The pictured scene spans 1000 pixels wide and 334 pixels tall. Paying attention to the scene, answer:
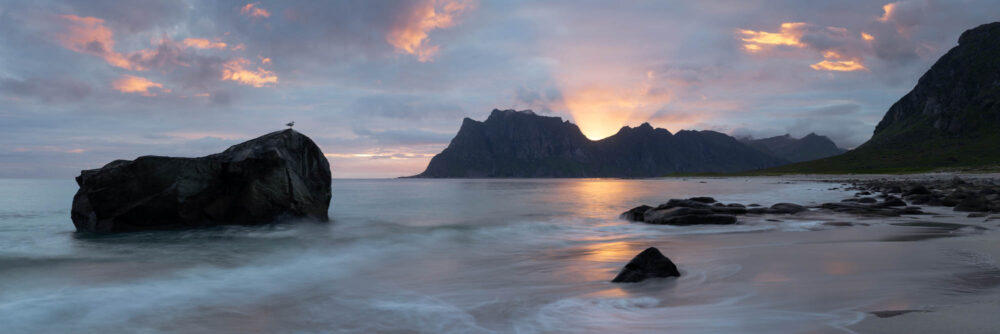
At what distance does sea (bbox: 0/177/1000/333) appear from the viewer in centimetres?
614

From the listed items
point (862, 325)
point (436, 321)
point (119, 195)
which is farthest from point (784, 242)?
point (119, 195)

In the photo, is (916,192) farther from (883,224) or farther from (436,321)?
(436,321)

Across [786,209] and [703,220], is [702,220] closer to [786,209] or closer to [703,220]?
[703,220]

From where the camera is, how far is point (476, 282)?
9078 millimetres

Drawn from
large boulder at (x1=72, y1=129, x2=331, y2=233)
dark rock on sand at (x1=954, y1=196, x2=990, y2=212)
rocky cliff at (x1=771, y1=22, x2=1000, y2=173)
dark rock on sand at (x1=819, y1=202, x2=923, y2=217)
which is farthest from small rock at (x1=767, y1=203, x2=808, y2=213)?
rocky cliff at (x1=771, y1=22, x2=1000, y2=173)

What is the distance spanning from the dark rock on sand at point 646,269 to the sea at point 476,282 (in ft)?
0.60

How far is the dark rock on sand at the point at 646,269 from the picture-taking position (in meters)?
7.81

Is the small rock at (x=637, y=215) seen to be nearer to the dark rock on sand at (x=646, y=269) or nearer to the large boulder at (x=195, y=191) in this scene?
the dark rock on sand at (x=646, y=269)

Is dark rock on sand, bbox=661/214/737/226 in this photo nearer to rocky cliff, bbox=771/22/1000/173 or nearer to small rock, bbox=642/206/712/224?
small rock, bbox=642/206/712/224

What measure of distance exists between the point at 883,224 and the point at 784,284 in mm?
11704

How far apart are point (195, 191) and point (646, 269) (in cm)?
1599

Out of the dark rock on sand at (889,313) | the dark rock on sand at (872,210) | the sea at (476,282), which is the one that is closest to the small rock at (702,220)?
the sea at (476,282)

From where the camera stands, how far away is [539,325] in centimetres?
598

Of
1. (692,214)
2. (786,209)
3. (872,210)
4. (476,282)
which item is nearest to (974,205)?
(872,210)
